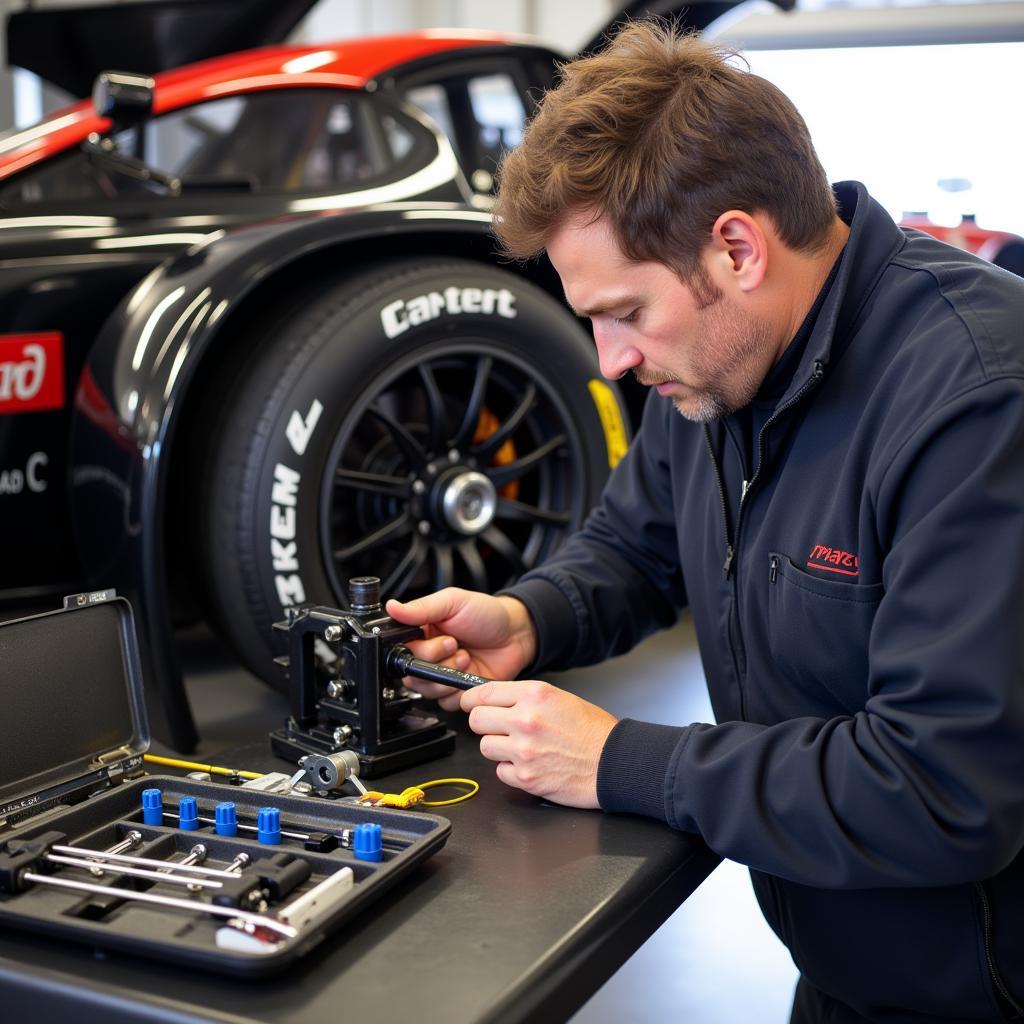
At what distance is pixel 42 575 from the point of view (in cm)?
225

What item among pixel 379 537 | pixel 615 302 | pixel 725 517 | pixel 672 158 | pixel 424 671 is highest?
pixel 672 158

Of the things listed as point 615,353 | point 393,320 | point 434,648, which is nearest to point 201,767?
point 434,648

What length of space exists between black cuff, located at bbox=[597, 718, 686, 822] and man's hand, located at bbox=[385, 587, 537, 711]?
0.26 metres

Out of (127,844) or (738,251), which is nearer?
(127,844)

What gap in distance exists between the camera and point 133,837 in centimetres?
100

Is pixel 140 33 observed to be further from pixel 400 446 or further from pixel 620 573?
pixel 620 573

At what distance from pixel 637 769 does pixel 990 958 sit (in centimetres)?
36

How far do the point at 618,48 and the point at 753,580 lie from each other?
0.53 metres

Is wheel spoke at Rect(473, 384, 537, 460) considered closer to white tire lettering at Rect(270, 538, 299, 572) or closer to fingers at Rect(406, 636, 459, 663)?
white tire lettering at Rect(270, 538, 299, 572)

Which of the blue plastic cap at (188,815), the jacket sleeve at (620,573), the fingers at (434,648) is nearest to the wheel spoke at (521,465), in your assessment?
the jacket sleeve at (620,573)

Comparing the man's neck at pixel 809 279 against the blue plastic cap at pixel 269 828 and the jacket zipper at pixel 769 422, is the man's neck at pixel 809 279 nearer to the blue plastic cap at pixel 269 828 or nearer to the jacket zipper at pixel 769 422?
the jacket zipper at pixel 769 422

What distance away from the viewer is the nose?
1.24 meters

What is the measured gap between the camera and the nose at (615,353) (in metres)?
1.24

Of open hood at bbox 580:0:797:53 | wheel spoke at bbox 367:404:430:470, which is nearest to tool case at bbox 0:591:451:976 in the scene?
wheel spoke at bbox 367:404:430:470
